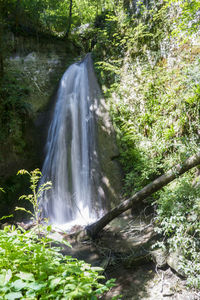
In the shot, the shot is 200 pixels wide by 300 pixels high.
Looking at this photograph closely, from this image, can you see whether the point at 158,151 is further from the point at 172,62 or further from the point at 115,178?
the point at 172,62

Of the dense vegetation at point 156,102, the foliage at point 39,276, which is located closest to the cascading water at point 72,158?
the dense vegetation at point 156,102

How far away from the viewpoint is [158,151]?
526 cm

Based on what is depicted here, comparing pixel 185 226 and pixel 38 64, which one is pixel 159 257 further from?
pixel 38 64

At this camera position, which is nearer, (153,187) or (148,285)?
(148,285)

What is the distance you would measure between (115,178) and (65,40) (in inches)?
356

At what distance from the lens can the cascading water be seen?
650 cm

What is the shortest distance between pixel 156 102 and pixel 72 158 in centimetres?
340

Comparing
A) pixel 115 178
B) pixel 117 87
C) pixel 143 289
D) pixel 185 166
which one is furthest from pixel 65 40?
pixel 143 289

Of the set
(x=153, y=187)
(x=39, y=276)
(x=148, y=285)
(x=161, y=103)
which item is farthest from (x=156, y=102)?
(x=39, y=276)

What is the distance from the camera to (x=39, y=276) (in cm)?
120

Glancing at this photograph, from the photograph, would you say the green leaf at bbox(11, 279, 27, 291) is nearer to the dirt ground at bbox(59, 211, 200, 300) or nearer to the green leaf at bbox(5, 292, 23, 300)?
the green leaf at bbox(5, 292, 23, 300)

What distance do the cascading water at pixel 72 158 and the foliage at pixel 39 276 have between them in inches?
186

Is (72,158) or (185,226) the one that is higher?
(72,158)

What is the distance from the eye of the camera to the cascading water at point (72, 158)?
21.3ft
